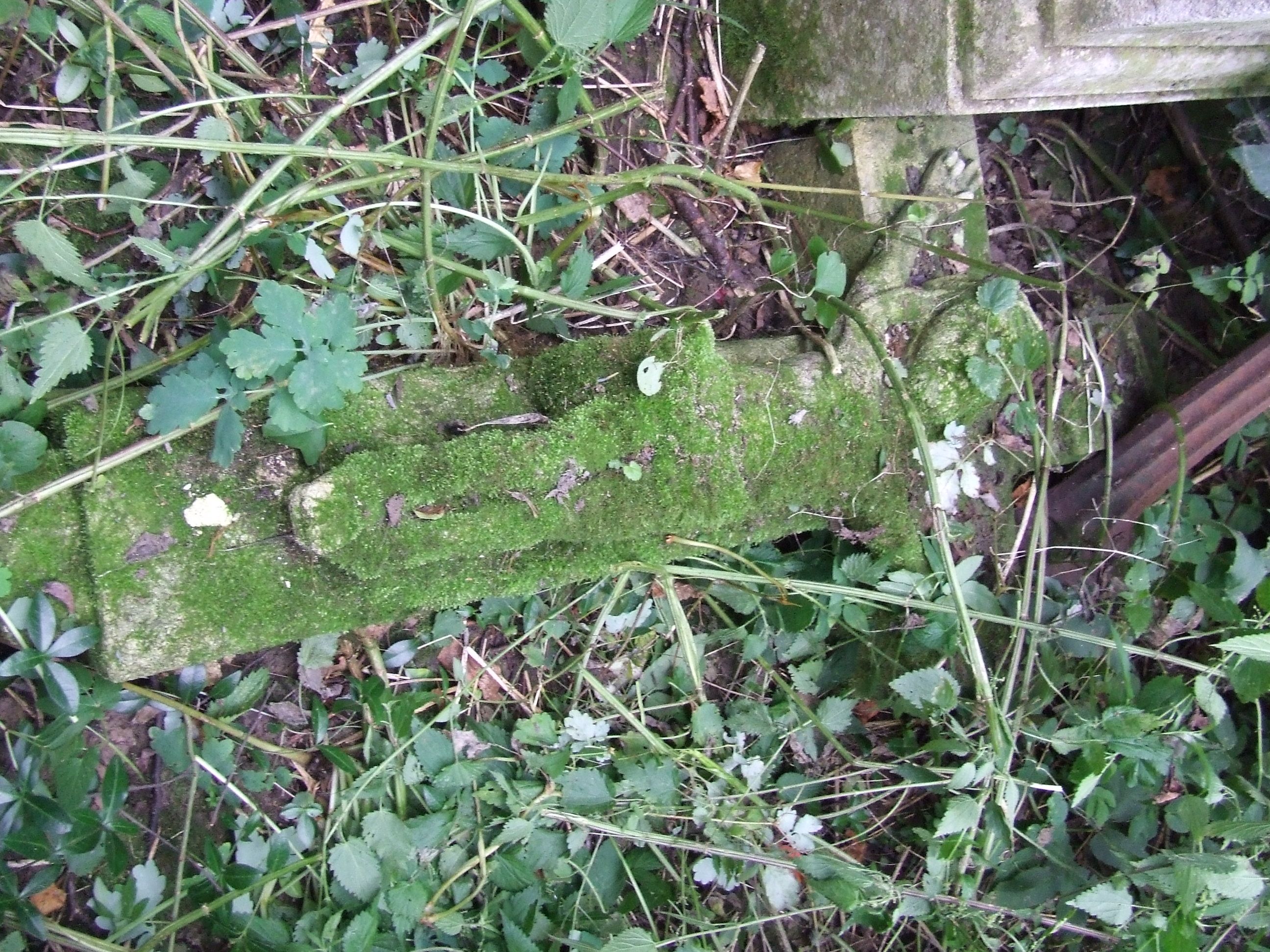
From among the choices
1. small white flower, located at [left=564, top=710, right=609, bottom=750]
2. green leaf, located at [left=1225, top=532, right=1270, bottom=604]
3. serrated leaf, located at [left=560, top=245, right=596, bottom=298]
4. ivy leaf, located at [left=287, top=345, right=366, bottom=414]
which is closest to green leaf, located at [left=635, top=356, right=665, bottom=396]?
serrated leaf, located at [left=560, top=245, right=596, bottom=298]

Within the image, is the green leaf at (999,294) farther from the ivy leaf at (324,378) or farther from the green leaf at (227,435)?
the green leaf at (227,435)

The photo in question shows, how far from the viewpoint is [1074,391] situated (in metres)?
2.52

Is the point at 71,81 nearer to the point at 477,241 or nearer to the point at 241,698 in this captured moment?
the point at 477,241

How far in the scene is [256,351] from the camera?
1655mm

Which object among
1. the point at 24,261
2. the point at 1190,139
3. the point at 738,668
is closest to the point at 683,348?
the point at 738,668

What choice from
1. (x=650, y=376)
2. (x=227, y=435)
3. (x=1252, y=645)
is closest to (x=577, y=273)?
(x=650, y=376)

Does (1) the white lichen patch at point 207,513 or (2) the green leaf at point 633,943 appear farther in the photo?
(2) the green leaf at point 633,943

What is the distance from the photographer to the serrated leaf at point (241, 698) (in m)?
2.14

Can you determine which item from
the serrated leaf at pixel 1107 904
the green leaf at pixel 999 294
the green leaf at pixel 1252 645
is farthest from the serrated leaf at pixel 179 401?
the serrated leaf at pixel 1107 904

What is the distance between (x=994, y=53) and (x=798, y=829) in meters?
2.22

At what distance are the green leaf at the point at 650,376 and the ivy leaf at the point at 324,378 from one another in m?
0.63

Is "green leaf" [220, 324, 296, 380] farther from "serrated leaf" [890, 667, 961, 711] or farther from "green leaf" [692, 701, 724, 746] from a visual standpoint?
"serrated leaf" [890, 667, 961, 711]

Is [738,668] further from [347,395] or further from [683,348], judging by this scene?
[347,395]

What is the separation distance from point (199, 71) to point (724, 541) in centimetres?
176
